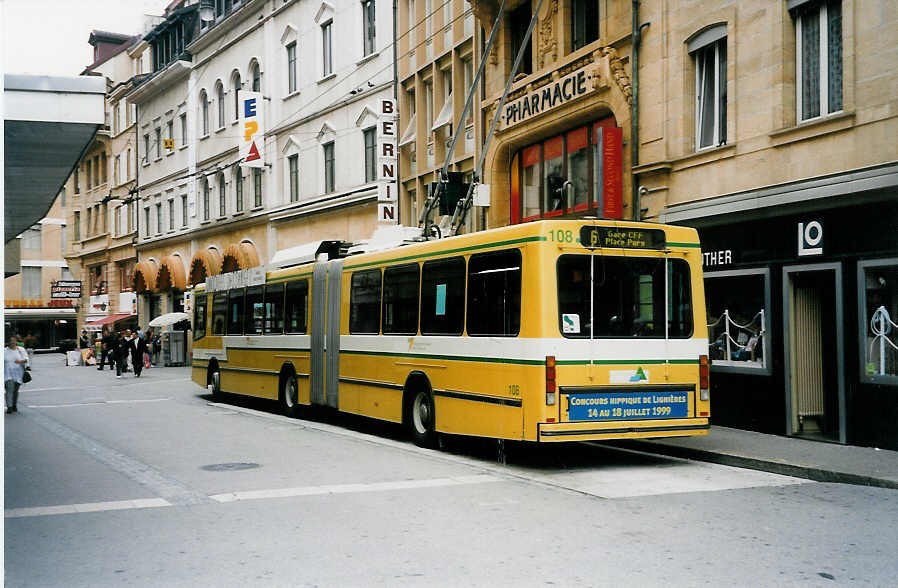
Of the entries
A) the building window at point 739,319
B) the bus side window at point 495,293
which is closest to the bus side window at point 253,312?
the bus side window at point 495,293

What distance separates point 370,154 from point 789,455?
22.4m

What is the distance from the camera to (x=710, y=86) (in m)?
17.0

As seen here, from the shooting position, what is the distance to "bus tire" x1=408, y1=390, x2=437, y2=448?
14.2m

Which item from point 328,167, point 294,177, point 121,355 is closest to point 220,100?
point 294,177

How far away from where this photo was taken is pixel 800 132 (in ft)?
47.0

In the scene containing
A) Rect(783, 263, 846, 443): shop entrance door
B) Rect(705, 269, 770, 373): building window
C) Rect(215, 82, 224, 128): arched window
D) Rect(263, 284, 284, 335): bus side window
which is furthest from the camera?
Rect(215, 82, 224, 128): arched window

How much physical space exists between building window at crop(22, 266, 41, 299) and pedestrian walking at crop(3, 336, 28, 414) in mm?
64084

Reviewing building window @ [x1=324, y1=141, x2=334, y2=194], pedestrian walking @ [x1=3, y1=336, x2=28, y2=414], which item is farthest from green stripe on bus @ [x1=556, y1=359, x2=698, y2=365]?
building window @ [x1=324, y1=141, x2=334, y2=194]

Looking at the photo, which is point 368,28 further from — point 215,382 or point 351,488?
point 351,488

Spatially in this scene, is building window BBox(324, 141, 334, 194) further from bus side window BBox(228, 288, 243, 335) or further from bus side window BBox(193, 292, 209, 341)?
bus side window BBox(228, 288, 243, 335)

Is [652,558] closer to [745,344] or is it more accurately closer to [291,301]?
[745,344]

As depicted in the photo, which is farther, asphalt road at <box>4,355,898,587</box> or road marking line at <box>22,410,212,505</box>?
road marking line at <box>22,410,212,505</box>

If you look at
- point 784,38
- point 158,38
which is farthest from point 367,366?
point 158,38

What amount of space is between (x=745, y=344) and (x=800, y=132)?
11.1ft
